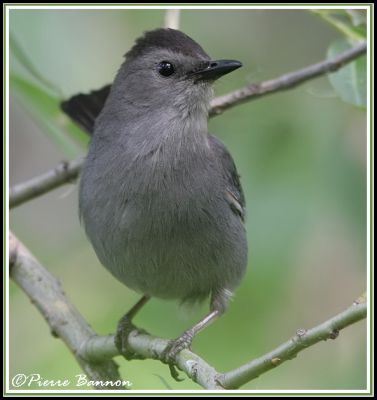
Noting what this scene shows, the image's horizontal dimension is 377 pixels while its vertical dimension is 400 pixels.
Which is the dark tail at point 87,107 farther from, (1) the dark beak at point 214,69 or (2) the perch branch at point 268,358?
(2) the perch branch at point 268,358

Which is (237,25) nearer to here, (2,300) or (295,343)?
(2,300)

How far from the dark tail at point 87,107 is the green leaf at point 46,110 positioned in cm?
10

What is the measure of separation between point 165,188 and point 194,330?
0.98m

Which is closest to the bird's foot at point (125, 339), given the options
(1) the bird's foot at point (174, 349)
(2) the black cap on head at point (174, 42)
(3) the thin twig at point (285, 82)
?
(1) the bird's foot at point (174, 349)

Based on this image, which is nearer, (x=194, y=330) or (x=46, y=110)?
(x=194, y=330)

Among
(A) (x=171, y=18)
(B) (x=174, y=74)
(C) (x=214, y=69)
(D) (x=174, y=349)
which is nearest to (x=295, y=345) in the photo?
(D) (x=174, y=349)

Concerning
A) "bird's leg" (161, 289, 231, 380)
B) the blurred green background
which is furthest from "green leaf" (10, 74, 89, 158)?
"bird's leg" (161, 289, 231, 380)

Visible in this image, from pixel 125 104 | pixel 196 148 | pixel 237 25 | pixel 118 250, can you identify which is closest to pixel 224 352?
pixel 118 250

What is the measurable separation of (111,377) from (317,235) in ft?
6.90

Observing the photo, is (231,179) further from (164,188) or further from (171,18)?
(171,18)

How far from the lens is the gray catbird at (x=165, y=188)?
4.91 metres

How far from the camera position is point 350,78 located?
201 inches

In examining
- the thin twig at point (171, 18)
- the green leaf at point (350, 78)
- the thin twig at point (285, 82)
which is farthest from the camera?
the thin twig at point (171, 18)

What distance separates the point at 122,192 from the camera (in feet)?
16.2
